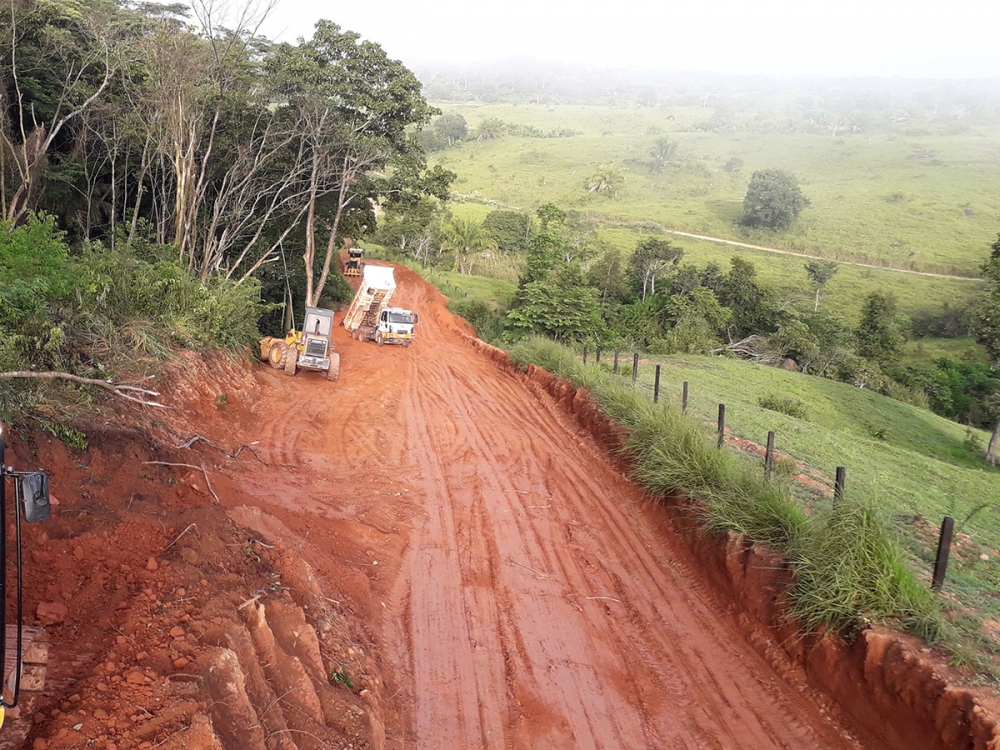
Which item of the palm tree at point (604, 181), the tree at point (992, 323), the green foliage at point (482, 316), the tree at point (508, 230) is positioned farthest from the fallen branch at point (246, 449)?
the palm tree at point (604, 181)

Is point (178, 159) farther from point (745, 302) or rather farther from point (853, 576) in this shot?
point (745, 302)

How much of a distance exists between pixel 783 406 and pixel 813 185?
289ft

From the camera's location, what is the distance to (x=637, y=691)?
22.1 ft

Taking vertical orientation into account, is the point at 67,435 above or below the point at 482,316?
above

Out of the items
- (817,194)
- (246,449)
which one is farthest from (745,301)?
(817,194)

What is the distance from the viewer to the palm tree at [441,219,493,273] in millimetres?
53844

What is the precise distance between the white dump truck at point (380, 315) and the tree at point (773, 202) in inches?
2485

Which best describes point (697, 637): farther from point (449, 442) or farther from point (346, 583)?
point (449, 442)

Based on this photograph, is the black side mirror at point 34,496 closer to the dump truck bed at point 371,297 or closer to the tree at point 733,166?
the dump truck bed at point 371,297

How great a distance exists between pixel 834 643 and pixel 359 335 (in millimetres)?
22307

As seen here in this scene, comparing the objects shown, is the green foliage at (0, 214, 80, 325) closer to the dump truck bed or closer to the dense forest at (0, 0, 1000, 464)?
the dense forest at (0, 0, 1000, 464)

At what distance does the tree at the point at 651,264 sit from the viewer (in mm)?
40250

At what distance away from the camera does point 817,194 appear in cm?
8994

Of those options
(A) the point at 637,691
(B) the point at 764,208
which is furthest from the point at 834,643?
(B) the point at 764,208
